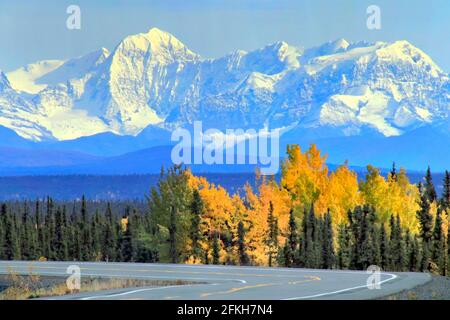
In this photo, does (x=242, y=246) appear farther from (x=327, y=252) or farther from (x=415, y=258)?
(x=327, y=252)

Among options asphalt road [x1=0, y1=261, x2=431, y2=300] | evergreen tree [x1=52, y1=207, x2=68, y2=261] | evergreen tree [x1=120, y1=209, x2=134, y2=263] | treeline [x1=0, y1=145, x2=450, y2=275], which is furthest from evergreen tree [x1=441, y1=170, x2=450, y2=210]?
asphalt road [x1=0, y1=261, x2=431, y2=300]

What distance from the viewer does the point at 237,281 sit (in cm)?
4566

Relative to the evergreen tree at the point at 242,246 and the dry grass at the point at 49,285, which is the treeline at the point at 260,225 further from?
the dry grass at the point at 49,285

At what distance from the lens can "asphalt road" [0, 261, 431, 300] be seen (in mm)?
37156

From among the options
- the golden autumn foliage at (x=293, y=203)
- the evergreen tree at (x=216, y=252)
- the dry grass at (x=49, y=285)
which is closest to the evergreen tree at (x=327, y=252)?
the evergreen tree at (x=216, y=252)

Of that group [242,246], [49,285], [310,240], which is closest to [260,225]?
[242,246]

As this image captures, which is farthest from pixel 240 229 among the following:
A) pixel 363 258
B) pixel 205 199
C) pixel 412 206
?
pixel 363 258

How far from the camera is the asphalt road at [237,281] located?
37.2m

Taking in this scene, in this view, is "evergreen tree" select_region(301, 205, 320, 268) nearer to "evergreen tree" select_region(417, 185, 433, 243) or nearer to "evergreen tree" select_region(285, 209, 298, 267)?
"evergreen tree" select_region(285, 209, 298, 267)

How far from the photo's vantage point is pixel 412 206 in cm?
13800

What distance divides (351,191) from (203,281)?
277ft

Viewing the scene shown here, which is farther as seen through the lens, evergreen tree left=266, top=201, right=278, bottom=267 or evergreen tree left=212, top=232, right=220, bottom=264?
evergreen tree left=266, top=201, right=278, bottom=267

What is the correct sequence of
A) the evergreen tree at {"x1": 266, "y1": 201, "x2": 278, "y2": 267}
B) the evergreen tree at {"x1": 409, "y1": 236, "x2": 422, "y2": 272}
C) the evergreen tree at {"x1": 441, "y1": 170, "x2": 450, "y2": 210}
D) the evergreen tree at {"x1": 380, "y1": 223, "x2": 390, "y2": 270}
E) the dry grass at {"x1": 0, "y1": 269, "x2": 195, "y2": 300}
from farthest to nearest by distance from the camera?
the evergreen tree at {"x1": 441, "y1": 170, "x2": 450, "y2": 210}
the evergreen tree at {"x1": 266, "y1": 201, "x2": 278, "y2": 267}
the evergreen tree at {"x1": 409, "y1": 236, "x2": 422, "y2": 272}
the evergreen tree at {"x1": 380, "y1": 223, "x2": 390, "y2": 270}
the dry grass at {"x1": 0, "y1": 269, "x2": 195, "y2": 300}
